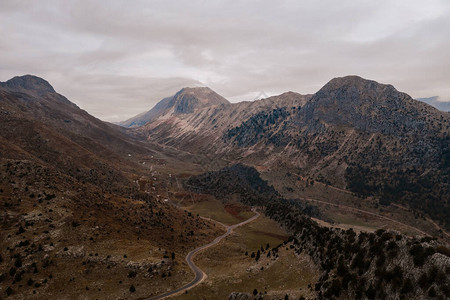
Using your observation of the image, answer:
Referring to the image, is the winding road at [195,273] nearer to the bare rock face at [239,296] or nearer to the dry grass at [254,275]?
the dry grass at [254,275]

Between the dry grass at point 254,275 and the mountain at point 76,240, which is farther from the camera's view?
the mountain at point 76,240

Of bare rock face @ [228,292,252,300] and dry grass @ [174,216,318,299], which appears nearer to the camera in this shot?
bare rock face @ [228,292,252,300]

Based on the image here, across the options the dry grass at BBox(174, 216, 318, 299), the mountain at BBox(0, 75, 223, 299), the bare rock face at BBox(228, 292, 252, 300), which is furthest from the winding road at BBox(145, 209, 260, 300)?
the bare rock face at BBox(228, 292, 252, 300)

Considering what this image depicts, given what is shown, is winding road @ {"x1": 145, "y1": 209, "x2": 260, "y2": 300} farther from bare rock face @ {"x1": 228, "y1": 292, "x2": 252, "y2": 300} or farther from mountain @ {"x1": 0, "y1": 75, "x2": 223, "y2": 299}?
bare rock face @ {"x1": 228, "y1": 292, "x2": 252, "y2": 300}

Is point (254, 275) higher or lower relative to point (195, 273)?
higher

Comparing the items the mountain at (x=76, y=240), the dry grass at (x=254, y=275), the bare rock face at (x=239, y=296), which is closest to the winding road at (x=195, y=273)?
the dry grass at (x=254, y=275)

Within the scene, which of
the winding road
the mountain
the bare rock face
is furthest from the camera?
the mountain

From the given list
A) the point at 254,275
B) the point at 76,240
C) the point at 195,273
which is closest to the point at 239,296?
the point at 254,275

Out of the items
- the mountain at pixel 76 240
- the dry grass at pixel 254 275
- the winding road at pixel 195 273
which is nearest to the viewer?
the dry grass at pixel 254 275

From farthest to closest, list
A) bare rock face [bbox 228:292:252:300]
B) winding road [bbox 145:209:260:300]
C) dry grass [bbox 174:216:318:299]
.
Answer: winding road [bbox 145:209:260:300]
dry grass [bbox 174:216:318:299]
bare rock face [bbox 228:292:252:300]

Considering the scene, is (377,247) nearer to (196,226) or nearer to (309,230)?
(309,230)

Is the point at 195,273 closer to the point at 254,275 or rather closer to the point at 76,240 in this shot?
the point at 254,275
